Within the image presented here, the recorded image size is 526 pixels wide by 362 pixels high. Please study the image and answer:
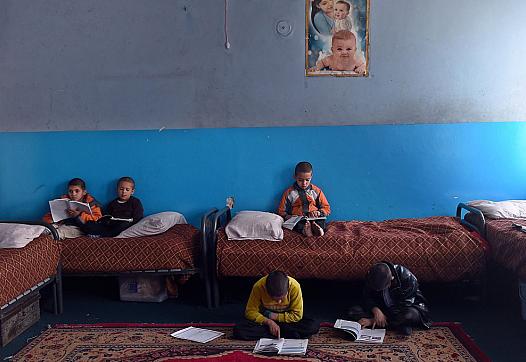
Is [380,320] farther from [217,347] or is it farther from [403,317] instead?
[217,347]

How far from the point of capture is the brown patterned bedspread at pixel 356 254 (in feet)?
14.6

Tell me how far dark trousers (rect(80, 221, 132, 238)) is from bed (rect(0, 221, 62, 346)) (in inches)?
15.6

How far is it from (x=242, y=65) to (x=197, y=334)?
8.14ft

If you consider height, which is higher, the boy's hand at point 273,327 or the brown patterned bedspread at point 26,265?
the brown patterned bedspread at point 26,265

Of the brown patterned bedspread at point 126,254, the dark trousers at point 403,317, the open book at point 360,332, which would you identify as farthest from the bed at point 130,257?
the dark trousers at point 403,317

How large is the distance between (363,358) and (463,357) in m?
0.60

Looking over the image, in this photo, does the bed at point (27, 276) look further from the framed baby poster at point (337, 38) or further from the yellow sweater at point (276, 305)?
the framed baby poster at point (337, 38)

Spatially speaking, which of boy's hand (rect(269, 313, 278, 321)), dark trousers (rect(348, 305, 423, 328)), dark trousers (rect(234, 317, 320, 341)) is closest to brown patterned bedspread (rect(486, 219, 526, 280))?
dark trousers (rect(348, 305, 423, 328))

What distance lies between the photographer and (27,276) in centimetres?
408

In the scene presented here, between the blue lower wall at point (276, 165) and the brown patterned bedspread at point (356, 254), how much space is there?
2.62 ft

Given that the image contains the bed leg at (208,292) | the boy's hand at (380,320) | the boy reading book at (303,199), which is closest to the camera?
the boy's hand at (380,320)

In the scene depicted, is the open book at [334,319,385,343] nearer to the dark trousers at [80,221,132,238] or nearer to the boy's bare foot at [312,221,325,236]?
the boy's bare foot at [312,221,325,236]

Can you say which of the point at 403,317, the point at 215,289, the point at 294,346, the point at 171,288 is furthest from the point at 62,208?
the point at 403,317

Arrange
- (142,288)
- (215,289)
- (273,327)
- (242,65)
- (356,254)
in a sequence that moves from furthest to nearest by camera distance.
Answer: (242,65) < (142,288) < (215,289) < (356,254) < (273,327)
